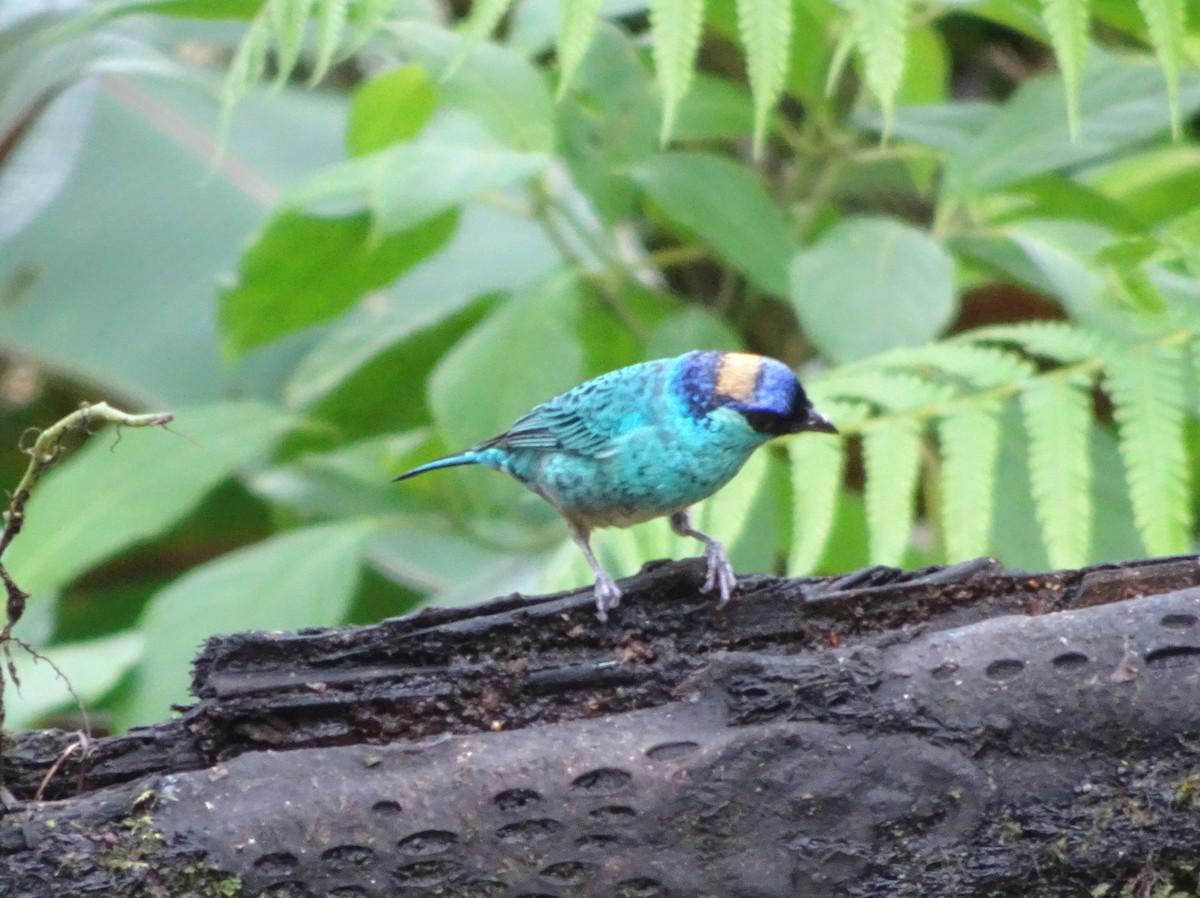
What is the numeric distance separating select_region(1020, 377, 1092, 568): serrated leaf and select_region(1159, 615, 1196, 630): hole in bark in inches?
28.4

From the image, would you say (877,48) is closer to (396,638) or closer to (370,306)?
(396,638)

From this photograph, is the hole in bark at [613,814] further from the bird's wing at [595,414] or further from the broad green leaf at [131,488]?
the broad green leaf at [131,488]

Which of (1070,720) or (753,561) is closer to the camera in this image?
(1070,720)

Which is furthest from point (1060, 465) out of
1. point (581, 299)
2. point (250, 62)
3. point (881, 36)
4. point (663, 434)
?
point (250, 62)

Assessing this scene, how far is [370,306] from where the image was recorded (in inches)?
194

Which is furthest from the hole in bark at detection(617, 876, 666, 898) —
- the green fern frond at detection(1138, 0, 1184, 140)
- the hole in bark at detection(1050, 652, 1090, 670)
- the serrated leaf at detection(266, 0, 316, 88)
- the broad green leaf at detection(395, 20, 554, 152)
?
the broad green leaf at detection(395, 20, 554, 152)

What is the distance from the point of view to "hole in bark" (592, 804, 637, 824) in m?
1.64

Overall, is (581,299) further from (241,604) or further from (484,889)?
(484,889)

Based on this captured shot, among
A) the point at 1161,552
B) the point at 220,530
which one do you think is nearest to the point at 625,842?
the point at 1161,552

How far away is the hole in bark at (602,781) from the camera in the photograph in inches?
65.2

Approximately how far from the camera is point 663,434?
8.00ft

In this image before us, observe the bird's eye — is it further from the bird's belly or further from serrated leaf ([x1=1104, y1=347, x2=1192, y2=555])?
serrated leaf ([x1=1104, y1=347, x2=1192, y2=555])

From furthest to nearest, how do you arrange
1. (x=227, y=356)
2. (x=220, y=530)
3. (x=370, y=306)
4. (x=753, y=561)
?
(x=220, y=530) < (x=370, y=306) < (x=227, y=356) < (x=753, y=561)

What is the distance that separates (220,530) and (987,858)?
167 inches
